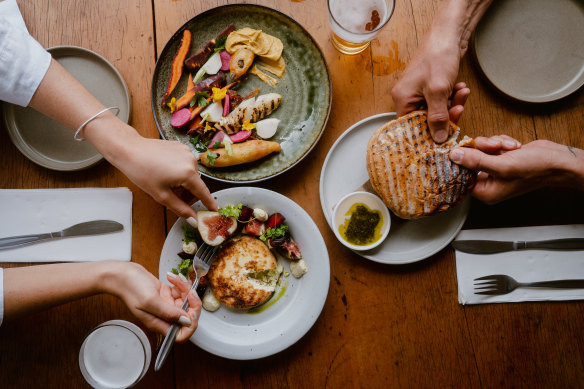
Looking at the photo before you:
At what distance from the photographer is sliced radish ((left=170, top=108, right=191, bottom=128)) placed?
149cm

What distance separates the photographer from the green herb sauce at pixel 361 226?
4.82 feet

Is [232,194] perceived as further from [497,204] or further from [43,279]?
[497,204]

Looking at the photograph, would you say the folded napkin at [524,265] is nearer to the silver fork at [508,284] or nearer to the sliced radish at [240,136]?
the silver fork at [508,284]

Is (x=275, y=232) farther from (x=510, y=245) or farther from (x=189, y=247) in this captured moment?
(x=510, y=245)

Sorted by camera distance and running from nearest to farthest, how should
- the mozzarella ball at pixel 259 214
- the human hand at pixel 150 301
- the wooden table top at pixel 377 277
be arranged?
1. the human hand at pixel 150 301
2. the mozzarella ball at pixel 259 214
3. the wooden table top at pixel 377 277

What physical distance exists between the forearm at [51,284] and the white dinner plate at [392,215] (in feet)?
2.85

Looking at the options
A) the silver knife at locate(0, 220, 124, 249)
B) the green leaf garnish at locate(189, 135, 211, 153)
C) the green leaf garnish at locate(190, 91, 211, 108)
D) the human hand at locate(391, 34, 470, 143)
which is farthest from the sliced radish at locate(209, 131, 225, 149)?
the human hand at locate(391, 34, 470, 143)

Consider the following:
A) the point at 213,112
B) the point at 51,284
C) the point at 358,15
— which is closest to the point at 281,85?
the point at 213,112

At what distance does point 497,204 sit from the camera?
1562mm

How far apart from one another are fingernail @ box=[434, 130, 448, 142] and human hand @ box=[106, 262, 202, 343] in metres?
1.08

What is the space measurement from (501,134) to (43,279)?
1.88 m

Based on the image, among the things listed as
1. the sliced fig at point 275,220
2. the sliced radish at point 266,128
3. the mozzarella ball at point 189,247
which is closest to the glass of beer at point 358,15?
the sliced radish at point 266,128

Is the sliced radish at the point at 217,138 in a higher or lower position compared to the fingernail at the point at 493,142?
higher

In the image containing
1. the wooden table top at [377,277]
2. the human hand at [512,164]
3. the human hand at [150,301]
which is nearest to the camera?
the human hand at [150,301]
